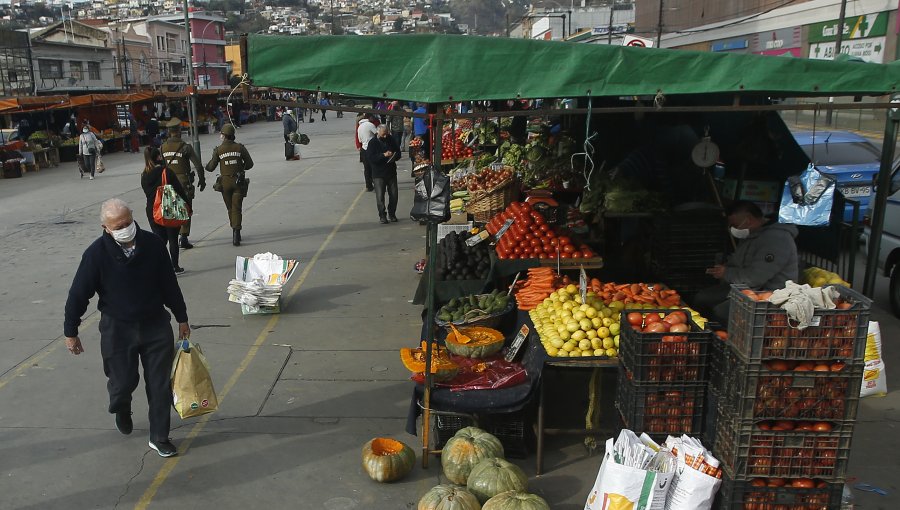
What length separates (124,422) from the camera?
5629 millimetres

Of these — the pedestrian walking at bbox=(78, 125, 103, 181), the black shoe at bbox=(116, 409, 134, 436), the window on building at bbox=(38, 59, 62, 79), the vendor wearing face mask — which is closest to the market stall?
the vendor wearing face mask

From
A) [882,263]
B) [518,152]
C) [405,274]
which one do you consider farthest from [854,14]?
[405,274]

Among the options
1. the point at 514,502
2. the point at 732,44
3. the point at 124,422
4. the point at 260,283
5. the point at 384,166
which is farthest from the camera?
the point at 732,44

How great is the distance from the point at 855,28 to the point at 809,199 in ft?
88.2

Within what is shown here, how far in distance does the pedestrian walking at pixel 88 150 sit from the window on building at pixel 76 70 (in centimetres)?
2729

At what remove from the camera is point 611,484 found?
3.93 m

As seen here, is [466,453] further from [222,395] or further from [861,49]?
[861,49]

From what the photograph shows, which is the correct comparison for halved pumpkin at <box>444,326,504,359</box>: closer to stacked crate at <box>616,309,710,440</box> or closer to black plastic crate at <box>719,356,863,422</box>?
stacked crate at <box>616,309,710,440</box>

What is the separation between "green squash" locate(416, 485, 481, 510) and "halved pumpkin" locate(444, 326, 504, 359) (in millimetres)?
1591

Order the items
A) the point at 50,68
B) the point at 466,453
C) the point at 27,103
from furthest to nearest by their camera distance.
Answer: the point at 50,68
the point at 27,103
the point at 466,453

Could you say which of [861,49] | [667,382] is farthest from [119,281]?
[861,49]

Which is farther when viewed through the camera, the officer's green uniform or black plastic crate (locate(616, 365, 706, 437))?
the officer's green uniform

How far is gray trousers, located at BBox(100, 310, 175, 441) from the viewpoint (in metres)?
5.14

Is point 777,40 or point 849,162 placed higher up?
point 777,40
